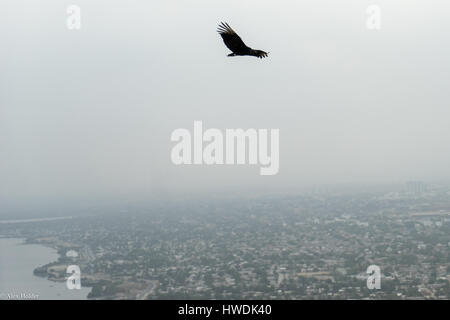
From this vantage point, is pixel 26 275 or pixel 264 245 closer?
pixel 26 275

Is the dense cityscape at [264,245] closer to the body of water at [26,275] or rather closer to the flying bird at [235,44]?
the body of water at [26,275]

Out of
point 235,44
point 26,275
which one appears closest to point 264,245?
point 26,275

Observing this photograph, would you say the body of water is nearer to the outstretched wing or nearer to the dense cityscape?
the dense cityscape

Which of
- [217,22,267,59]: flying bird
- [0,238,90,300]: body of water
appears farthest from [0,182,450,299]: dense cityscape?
[217,22,267,59]: flying bird

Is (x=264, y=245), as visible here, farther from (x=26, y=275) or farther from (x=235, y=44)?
(x=235, y=44)

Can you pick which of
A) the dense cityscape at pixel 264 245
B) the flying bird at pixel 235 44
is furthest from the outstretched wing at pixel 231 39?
the dense cityscape at pixel 264 245

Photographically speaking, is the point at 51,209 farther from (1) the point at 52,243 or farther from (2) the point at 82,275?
(2) the point at 82,275
